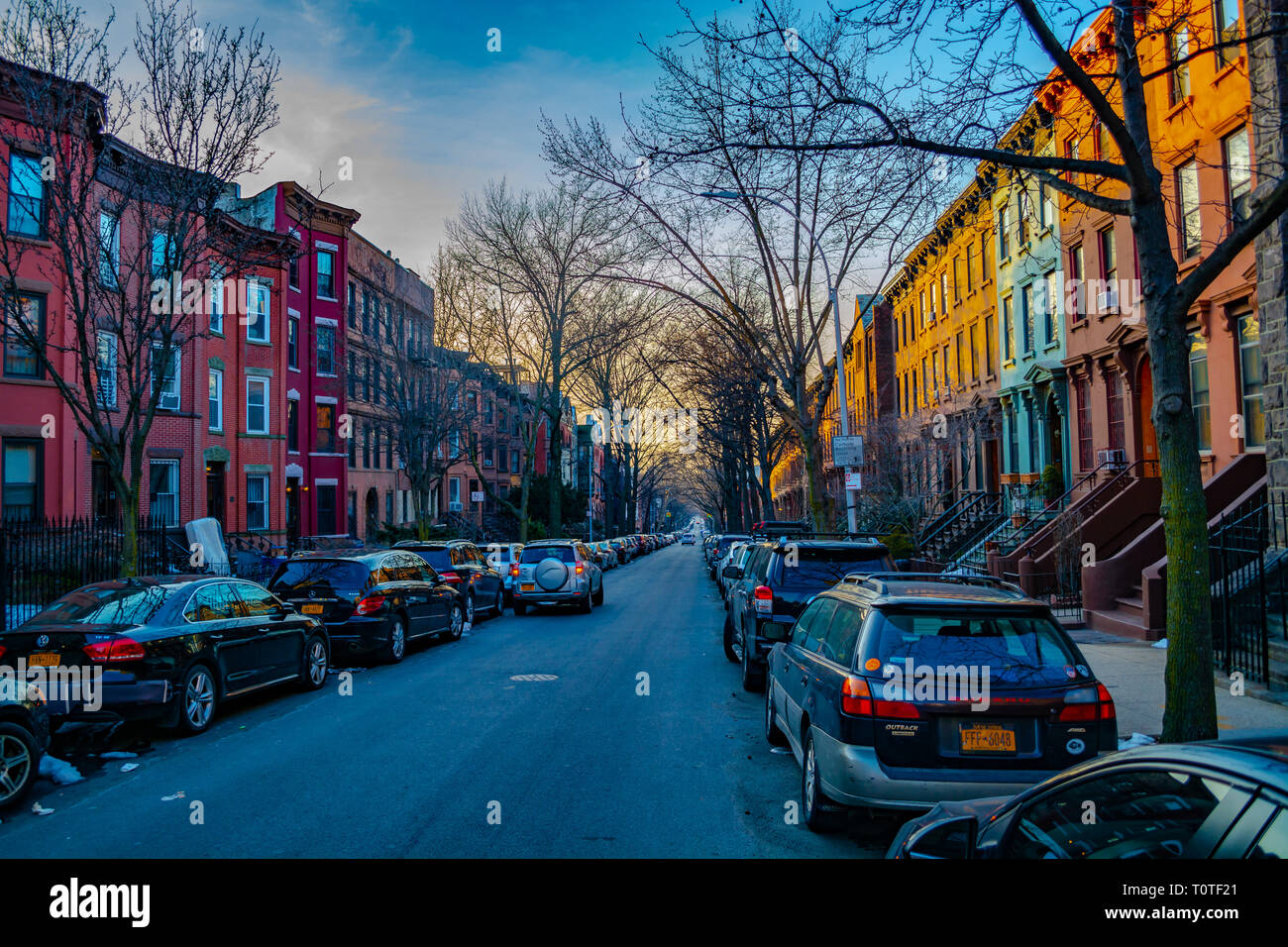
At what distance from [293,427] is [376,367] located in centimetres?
519

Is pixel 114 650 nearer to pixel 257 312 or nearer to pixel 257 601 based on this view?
pixel 257 601

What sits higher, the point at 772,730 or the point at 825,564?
the point at 825,564

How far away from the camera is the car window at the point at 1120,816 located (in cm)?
265

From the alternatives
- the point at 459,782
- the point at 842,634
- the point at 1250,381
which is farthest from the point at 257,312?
the point at 842,634

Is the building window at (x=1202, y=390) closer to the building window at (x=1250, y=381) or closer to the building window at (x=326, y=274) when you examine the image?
the building window at (x=1250, y=381)

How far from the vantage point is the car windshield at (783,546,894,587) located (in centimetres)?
1031

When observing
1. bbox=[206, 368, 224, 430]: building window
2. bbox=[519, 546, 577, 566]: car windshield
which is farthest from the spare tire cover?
bbox=[206, 368, 224, 430]: building window

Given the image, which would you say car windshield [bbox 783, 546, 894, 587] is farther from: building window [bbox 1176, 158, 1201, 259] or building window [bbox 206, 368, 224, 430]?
building window [bbox 206, 368, 224, 430]

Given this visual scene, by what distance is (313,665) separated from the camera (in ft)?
38.1

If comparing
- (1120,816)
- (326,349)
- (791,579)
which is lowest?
(1120,816)

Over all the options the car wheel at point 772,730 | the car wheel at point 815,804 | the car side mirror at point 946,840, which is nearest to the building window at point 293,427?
the car wheel at point 772,730

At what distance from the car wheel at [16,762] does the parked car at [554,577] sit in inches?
569

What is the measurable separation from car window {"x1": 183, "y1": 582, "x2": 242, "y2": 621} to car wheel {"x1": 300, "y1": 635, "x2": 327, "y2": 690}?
1.49 m
